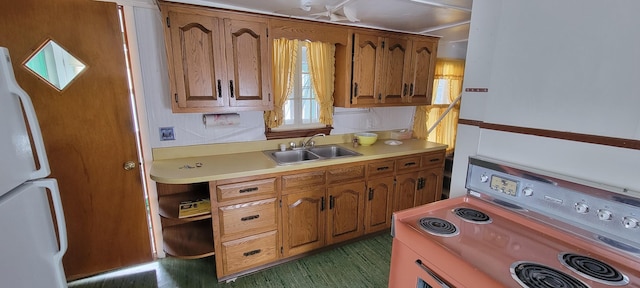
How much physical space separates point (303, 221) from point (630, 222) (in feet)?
5.87

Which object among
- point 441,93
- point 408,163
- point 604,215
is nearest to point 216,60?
point 408,163

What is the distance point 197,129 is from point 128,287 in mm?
1260

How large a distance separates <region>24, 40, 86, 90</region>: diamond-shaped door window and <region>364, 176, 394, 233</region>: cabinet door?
232 cm

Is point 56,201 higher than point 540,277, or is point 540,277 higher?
point 56,201

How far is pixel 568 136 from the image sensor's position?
3.24 ft

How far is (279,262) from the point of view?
2197 millimetres

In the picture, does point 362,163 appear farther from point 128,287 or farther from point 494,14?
point 128,287

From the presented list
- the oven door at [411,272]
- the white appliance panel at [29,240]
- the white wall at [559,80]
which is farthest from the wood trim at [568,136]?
the white appliance panel at [29,240]

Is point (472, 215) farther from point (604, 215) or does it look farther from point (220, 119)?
point (220, 119)

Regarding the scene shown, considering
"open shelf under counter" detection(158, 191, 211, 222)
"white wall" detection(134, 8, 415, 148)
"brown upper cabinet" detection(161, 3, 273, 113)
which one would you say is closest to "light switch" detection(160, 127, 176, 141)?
"white wall" detection(134, 8, 415, 148)

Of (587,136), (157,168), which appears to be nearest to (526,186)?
(587,136)

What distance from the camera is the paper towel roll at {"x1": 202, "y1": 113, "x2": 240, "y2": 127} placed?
2205mm

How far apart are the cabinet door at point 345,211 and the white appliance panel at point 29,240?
5.36 ft

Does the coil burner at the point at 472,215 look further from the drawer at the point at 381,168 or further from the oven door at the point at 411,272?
the drawer at the point at 381,168
